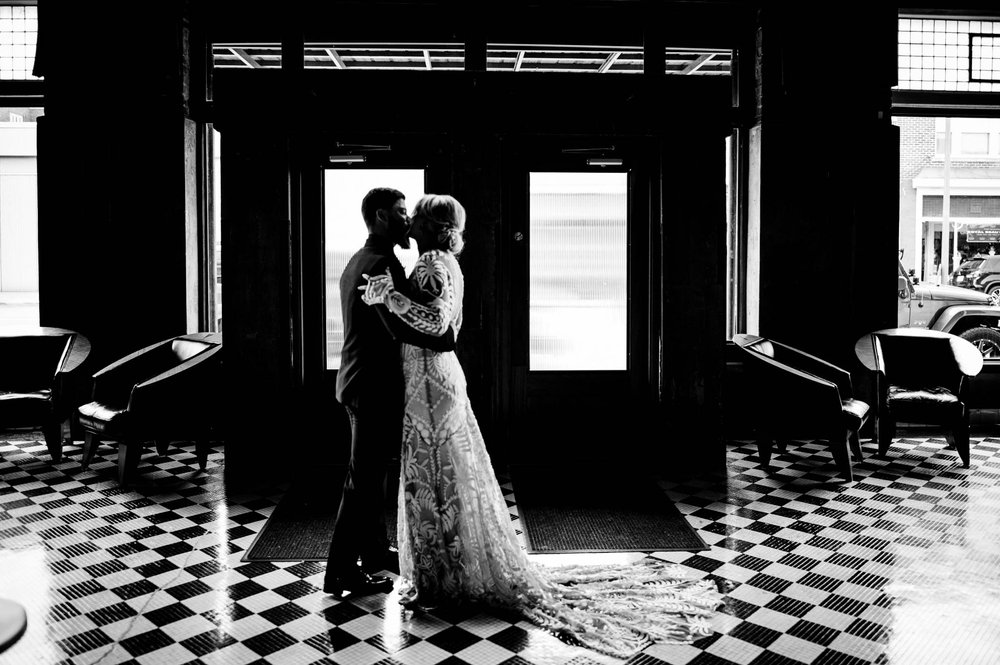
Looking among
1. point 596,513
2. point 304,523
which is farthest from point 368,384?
point 596,513

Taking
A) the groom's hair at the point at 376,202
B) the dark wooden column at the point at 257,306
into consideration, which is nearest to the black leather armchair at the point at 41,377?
the dark wooden column at the point at 257,306

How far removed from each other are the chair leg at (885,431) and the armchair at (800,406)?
12.6 inches

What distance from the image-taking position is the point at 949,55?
6633mm

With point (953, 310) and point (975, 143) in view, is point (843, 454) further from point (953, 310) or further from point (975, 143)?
point (975, 143)

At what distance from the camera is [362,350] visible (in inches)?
127

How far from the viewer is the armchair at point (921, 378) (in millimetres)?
5805

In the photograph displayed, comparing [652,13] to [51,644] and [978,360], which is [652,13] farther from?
[51,644]

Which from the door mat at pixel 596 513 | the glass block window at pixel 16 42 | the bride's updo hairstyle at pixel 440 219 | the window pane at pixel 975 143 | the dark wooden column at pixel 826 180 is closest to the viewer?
the bride's updo hairstyle at pixel 440 219

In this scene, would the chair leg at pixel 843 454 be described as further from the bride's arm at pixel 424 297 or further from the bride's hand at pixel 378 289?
the bride's hand at pixel 378 289

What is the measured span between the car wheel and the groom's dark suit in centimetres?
601

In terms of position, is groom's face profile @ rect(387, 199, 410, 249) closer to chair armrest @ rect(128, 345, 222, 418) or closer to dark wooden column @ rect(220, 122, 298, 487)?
dark wooden column @ rect(220, 122, 298, 487)

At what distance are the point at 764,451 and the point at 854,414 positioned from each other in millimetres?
665

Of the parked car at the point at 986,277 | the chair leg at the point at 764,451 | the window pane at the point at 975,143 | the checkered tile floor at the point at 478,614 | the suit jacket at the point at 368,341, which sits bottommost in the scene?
the checkered tile floor at the point at 478,614

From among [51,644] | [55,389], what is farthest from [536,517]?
[55,389]
